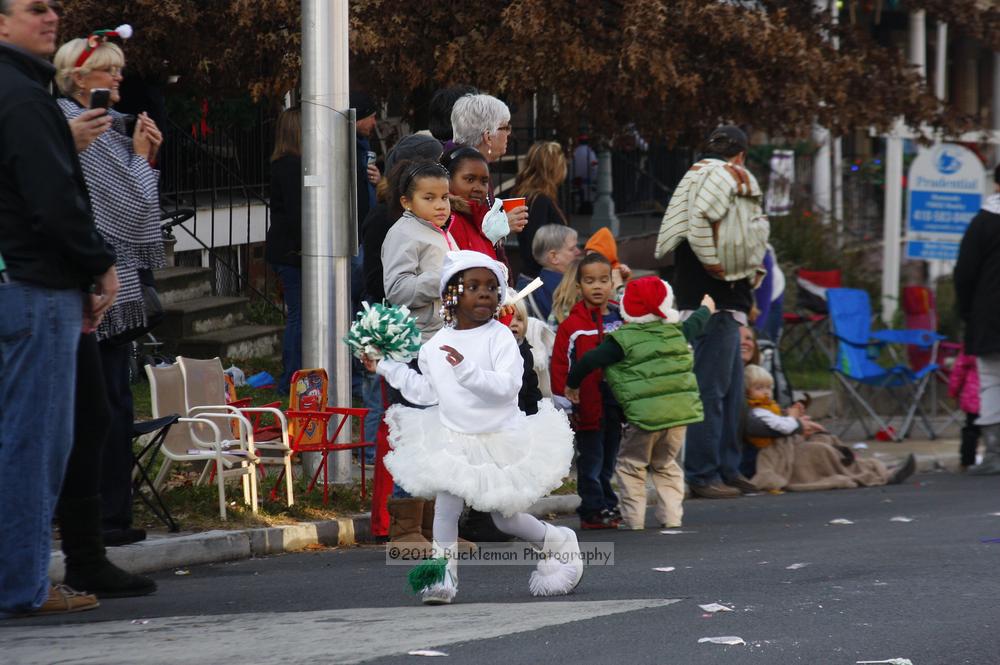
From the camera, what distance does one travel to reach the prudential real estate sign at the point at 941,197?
1695cm

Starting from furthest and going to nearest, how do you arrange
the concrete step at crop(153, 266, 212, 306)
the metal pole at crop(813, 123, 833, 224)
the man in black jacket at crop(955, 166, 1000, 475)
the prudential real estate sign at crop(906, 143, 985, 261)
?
1. the metal pole at crop(813, 123, 833, 224)
2. the prudential real estate sign at crop(906, 143, 985, 261)
3. the concrete step at crop(153, 266, 212, 306)
4. the man in black jacket at crop(955, 166, 1000, 475)

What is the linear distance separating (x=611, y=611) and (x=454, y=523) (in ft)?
2.39

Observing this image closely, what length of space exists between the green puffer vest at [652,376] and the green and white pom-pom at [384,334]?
8.60ft

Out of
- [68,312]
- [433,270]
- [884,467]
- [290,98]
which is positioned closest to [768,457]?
[884,467]

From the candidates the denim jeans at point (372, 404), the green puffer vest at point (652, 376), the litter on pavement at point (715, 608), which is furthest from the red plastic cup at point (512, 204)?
the litter on pavement at point (715, 608)

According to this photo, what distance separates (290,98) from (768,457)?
8089 millimetres

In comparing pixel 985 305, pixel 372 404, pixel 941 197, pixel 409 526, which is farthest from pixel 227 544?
pixel 941 197

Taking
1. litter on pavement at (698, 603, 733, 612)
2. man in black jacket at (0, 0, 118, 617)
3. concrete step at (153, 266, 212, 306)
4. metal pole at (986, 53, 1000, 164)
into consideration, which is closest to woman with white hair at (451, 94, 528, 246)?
litter on pavement at (698, 603, 733, 612)

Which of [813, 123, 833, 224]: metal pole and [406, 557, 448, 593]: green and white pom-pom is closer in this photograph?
[406, 557, 448, 593]: green and white pom-pom

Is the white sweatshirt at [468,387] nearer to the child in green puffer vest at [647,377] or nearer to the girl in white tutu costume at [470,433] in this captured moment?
the girl in white tutu costume at [470,433]

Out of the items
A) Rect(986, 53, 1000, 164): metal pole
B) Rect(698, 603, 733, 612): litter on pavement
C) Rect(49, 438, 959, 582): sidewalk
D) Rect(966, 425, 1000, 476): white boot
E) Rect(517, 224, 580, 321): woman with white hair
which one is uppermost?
Rect(986, 53, 1000, 164): metal pole

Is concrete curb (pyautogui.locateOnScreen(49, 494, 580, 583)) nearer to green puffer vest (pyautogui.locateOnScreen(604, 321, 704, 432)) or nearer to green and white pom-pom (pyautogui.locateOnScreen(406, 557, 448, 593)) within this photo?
green puffer vest (pyautogui.locateOnScreen(604, 321, 704, 432))

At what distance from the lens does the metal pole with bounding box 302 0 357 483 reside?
9227 millimetres

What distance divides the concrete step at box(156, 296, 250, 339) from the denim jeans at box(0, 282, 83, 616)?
7.86 metres
